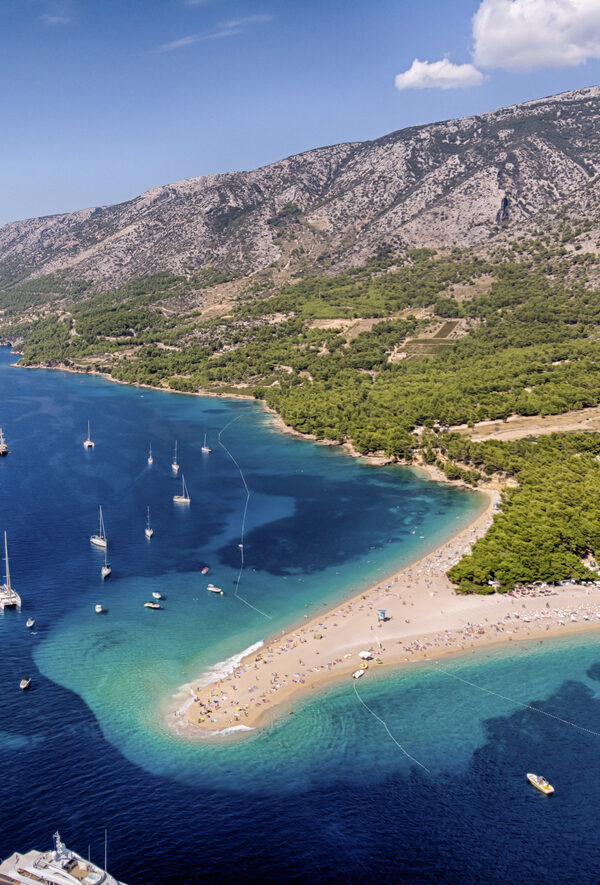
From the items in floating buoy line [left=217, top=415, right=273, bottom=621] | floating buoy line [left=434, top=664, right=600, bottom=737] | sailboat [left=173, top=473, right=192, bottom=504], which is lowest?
floating buoy line [left=434, top=664, right=600, bottom=737]

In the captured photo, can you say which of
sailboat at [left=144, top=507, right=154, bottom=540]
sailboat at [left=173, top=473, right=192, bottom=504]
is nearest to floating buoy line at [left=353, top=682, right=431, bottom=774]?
sailboat at [left=144, top=507, right=154, bottom=540]

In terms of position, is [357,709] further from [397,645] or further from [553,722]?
[553,722]

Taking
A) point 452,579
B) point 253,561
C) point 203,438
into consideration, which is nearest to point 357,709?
point 452,579

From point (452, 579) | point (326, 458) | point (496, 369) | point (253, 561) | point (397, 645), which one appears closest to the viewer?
point (397, 645)

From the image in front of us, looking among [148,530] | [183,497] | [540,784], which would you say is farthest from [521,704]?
[183,497]

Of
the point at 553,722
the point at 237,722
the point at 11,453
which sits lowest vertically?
the point at 553,722

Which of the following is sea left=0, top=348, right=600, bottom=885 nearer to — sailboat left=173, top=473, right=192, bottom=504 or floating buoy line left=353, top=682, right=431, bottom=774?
floating buoy line left=353, top=682, right=431, bottom=774

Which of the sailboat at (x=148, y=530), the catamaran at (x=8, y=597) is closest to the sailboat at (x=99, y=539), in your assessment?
the sailboat at (x=148, y=530)

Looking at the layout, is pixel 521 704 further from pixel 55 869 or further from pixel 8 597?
pixel 8 597

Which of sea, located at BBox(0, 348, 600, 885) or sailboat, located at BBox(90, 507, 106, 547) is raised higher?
sailboat, located at BBox(90, 507, 106, 547)
